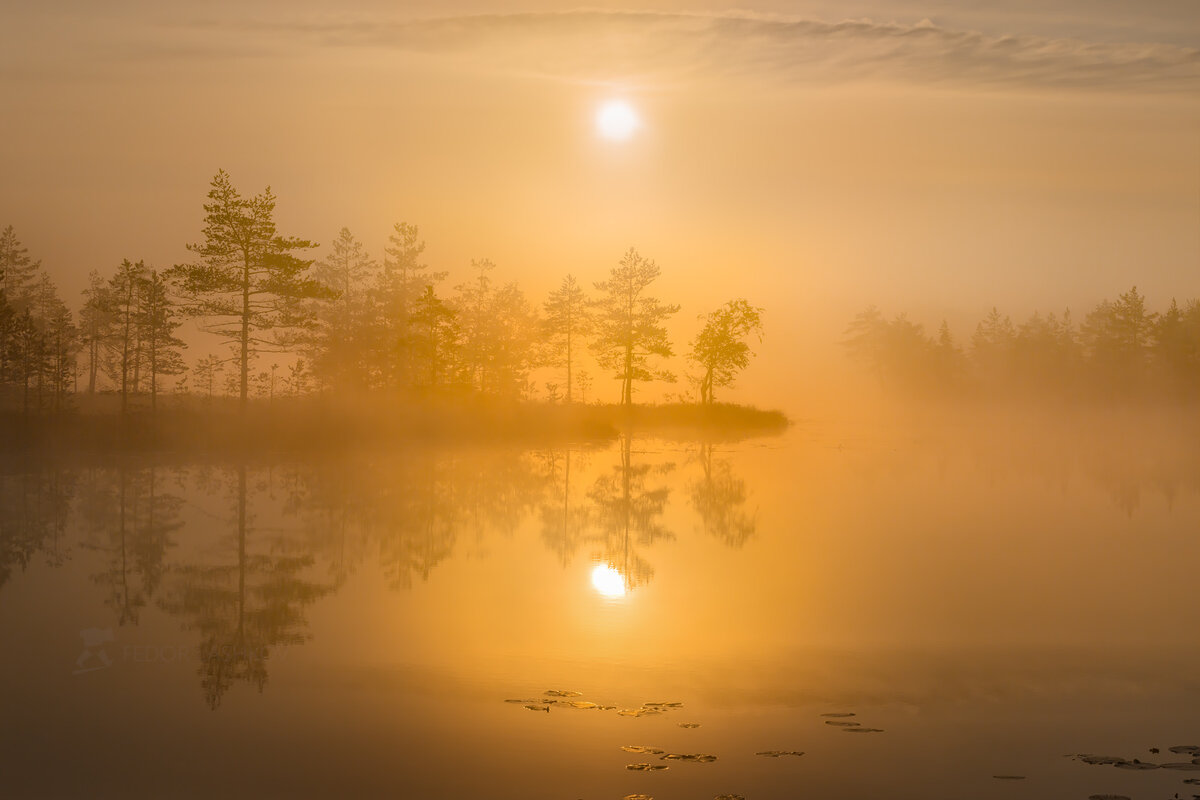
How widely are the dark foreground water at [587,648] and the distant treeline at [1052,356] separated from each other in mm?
91262

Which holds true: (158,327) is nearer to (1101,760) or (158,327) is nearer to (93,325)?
(93,325)

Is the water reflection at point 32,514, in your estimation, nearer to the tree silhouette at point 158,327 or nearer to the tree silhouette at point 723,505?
the tree silhouette at point 723,505

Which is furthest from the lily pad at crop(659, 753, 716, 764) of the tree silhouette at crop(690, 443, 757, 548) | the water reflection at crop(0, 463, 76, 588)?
the water reflection at crop(0, 463, 76, 588)

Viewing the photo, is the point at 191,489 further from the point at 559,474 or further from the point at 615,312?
the point at 615,312

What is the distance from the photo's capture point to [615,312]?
75750 mm

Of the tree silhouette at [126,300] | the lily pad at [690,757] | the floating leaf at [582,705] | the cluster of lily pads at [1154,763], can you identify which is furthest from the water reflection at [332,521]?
the tree silhouette at [126,300]

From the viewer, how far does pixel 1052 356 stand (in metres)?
119

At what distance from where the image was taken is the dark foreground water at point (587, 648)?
9.12 meters

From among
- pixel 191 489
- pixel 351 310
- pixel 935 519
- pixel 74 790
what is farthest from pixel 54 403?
pixel 74 790

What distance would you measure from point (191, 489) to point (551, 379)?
54071 mm

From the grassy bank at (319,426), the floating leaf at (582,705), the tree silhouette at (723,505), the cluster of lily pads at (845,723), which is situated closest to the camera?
the cluster of lily pads at (845,723)

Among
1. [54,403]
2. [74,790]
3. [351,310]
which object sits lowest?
[74,790]
